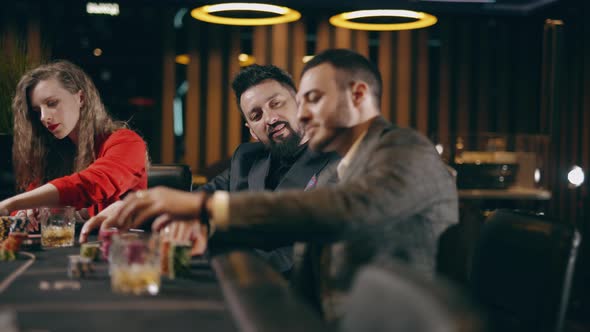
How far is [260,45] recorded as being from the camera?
233 inches

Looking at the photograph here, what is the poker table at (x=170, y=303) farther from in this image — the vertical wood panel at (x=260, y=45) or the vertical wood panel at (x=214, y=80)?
the vertical wood panel at (x=260, y=45)

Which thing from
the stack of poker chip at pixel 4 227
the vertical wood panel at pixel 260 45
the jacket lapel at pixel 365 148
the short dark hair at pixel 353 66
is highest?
the vertical wood panel at pixel 260 45

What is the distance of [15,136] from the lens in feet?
8.52

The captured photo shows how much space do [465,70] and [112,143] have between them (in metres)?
4.52

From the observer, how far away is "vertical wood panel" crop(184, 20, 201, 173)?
588cm

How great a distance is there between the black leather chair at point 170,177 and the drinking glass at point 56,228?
3.80 ft

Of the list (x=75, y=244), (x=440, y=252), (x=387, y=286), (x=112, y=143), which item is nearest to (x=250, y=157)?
(x=112, y=143)

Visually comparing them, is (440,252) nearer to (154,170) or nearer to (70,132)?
(70,132)

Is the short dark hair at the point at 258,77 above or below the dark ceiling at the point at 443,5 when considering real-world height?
below

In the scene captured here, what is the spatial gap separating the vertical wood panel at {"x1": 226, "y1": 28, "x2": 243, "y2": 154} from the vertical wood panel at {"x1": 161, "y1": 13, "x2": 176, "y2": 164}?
55cm

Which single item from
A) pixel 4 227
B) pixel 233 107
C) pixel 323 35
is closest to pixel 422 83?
pixel 323 35

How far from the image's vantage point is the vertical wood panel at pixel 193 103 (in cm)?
588

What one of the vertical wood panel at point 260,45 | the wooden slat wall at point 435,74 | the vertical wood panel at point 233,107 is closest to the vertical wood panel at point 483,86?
the wooden slat wall at point 435,74

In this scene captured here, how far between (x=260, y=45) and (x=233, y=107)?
678mm
